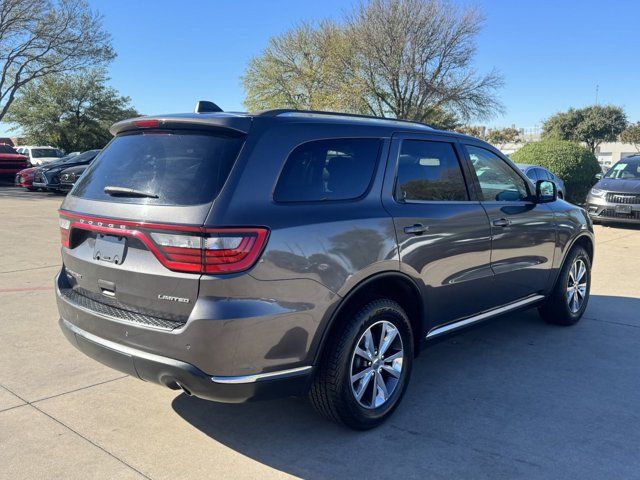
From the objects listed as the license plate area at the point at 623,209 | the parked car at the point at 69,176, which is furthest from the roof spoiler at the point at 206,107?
the parked car at the point at 69,176

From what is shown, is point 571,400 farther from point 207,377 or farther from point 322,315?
point 207,377

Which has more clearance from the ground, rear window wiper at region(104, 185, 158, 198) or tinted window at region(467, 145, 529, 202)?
tinted window at region(467, 145, 529, 202)

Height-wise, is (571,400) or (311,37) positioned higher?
(311,37)

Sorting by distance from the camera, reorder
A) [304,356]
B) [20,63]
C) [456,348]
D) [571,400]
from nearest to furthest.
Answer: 1. [304,356]
2. [571,400]
3. [456,348]
4. [20,63]

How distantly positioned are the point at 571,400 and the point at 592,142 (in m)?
52.5

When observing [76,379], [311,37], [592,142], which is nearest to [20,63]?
[311,37]

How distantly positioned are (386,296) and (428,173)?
99 cm

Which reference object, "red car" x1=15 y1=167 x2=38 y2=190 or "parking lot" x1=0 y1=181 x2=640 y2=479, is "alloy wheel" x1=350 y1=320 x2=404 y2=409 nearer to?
"parking lot" x1=0 y1=181 x2=640 y2=479

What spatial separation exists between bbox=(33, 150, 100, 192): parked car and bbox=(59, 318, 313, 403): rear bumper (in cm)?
1969

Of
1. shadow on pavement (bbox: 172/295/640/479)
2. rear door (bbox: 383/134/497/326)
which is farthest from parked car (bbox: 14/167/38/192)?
rear door (bbox: 383/134/497/326)

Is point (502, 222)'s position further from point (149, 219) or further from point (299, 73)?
point (299, 73)

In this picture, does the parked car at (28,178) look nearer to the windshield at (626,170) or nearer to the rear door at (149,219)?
the windshield at (626,170)

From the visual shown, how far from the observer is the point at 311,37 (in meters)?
36.7

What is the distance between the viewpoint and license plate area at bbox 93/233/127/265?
307 centimetres
